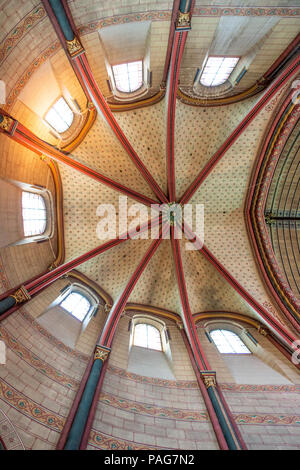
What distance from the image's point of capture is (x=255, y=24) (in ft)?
27.1

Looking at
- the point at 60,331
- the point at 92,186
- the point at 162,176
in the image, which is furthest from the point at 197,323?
the point at 92,186

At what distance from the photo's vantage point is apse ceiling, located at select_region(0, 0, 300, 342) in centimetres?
792

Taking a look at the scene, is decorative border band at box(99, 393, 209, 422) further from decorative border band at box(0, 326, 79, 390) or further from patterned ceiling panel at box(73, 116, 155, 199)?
patterned ceiling panel at box(73, 116, 155, 199)

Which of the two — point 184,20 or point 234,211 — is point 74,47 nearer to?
point 184,20

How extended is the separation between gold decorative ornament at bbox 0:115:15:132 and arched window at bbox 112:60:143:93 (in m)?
5.07

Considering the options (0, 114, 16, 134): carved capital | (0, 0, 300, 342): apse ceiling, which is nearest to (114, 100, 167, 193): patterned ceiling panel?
(0, 0, 300, 342): apse ceiling

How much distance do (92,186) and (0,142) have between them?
5.32m

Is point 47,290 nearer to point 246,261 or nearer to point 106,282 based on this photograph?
point 106,282

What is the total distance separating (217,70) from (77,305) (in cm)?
1224

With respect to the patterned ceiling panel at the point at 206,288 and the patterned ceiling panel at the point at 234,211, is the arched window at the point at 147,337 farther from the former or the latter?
the patterned ceiling panel at the point at 234,211

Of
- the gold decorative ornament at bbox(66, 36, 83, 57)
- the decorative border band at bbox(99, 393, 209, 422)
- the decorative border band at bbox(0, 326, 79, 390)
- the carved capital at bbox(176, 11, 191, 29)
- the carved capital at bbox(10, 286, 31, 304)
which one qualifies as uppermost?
the gold decorative ornament at bbox(66, 36, 83, 57)

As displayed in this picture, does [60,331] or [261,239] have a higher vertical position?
[261,239]

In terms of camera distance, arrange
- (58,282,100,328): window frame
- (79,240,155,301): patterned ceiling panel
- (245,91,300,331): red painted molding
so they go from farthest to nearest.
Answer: (79,240,155,301): patterned ceiling panel → (245,91,300,331): red painted molding → (58,282,100,328): window frame

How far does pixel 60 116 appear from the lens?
32.9 ft
